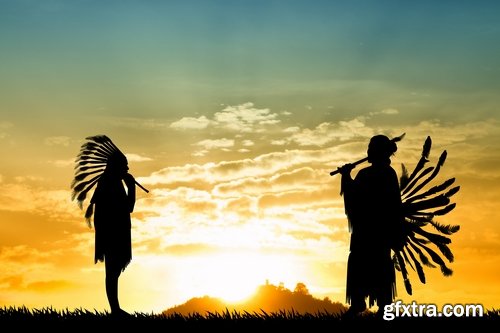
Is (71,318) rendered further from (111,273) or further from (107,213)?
(107,213)

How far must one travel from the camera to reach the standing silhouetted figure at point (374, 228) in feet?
44.6

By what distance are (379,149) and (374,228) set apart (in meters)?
1.46

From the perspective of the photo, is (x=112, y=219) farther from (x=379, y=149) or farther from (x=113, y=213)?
(x=379, y=149)

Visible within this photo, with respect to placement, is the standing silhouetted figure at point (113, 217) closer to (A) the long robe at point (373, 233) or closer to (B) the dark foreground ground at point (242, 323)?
(B) the dark foreground ground at point (242, 323)

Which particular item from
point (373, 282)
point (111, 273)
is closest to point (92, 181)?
point (111, 273)

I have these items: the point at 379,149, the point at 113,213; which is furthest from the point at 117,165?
the point at 379,149

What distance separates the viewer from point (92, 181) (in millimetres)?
15062

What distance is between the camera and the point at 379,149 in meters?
13.6

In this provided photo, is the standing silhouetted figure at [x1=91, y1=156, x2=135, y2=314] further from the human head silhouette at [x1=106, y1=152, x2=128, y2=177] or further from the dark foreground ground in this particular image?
the dark foreground ground

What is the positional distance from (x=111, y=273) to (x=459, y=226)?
6885mm

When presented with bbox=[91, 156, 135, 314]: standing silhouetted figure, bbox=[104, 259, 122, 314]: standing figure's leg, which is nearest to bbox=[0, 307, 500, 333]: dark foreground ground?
bbox=[104, 259, 122, 314]: standing figure's leg

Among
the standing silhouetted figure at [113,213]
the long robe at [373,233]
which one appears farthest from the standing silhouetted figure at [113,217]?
the long robe at [373,233]

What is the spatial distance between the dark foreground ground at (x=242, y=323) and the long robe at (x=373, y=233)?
0.58 m

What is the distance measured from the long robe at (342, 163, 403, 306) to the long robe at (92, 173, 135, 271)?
431 cm
